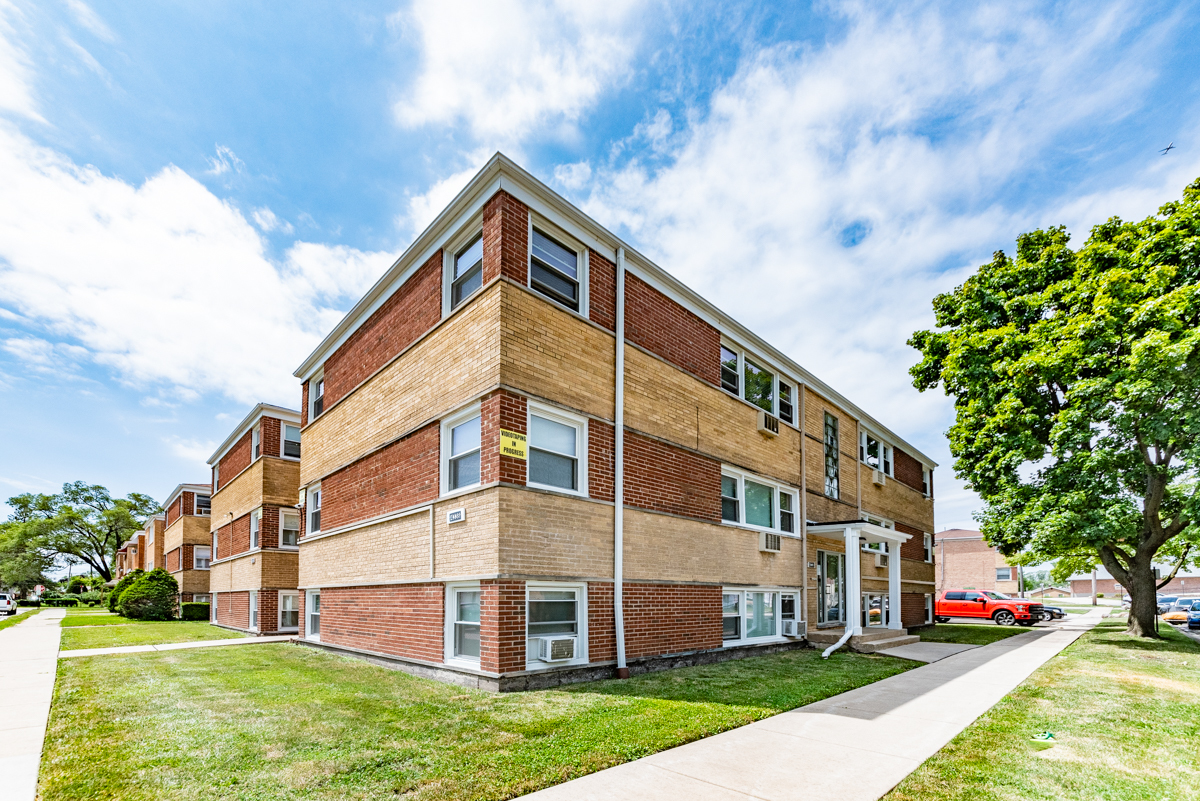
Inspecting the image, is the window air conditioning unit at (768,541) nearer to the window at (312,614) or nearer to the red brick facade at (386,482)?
the red brick facade at (386,482)

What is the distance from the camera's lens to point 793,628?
15445 millimetres

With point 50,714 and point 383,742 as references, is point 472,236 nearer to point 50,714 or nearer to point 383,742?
point 383,742

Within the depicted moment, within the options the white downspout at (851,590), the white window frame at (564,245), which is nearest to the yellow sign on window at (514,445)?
the white window frame at (564,245)

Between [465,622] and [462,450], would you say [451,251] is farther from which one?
[465,622]

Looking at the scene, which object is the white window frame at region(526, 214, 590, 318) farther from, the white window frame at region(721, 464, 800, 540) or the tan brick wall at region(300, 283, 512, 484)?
the white window frame at region(721, 464, 800, 540)

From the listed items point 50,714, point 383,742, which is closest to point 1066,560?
point 383,742

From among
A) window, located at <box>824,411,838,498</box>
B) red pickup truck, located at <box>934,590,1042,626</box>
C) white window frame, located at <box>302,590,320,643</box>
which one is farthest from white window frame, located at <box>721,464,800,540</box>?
red pickup truck, located at <box>934,590,1042,626</box>

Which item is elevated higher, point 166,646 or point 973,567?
point 166,646

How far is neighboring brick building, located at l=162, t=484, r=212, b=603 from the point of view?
31188 mm

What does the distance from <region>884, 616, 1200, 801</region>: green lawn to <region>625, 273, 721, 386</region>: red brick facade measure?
7.61m

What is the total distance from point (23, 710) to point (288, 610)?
44.4ft

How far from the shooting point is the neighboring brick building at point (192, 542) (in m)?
31.2

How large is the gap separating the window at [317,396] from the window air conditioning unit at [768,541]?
11500 mm

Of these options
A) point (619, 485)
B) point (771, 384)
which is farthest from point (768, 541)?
point (619, 485)
